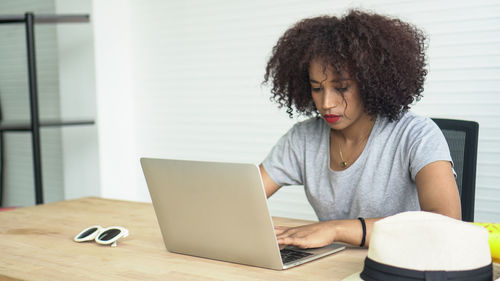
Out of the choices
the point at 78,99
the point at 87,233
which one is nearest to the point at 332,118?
the point at 87,233

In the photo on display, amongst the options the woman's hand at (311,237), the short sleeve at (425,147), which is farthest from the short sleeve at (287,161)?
the woman's hand at (311,237)

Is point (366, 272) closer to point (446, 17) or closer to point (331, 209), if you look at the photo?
Result: point (331, 209)

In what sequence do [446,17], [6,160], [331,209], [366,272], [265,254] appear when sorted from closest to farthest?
[366,272]
[265,254]
[331,209]
[446,17]
[6,160]

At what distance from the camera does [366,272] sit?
1170 mm

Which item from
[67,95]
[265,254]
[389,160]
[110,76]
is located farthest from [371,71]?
[67,95]

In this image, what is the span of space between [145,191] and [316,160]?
257 centimetres

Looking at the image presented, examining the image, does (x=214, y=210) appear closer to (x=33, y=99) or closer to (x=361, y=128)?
(x=361, y=128)

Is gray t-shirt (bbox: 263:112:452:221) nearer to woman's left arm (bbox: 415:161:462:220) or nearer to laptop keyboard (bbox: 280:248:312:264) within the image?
woman's left arm (bbox: 415:161:462:220)

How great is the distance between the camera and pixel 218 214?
139 cm

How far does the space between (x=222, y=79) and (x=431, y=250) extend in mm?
2845

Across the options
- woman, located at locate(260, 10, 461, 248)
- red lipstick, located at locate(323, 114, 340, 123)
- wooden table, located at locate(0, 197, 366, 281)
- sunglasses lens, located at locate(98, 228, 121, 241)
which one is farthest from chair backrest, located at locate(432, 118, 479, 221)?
sunglasses lens, located at locate(98, 228, 121, 241)

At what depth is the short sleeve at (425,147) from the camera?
164 centimetres

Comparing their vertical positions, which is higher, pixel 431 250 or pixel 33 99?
pixel 33 99

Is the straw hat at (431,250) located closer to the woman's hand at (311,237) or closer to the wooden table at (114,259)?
the wooden table at (114,259)
